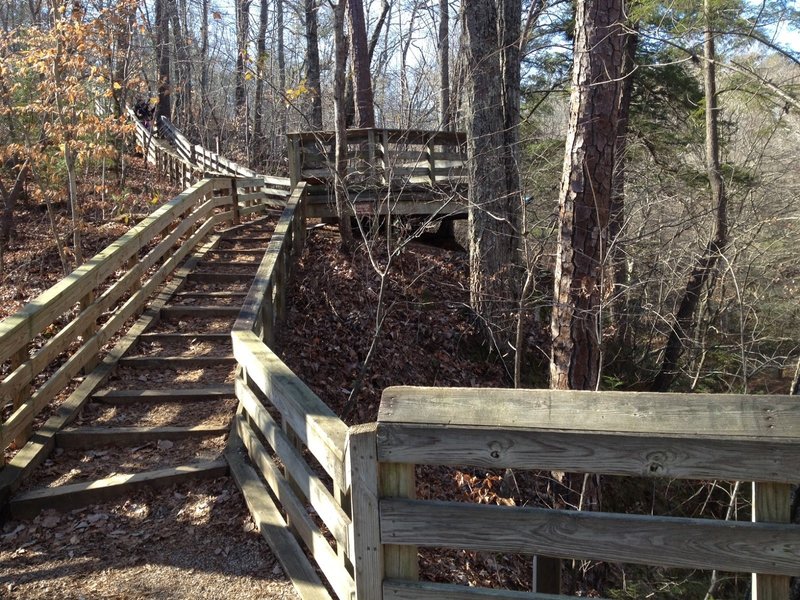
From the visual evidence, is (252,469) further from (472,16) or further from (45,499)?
(472,16)

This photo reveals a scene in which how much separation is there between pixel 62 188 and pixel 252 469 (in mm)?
11084

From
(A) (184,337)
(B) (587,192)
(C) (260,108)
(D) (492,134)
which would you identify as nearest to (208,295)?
(A) (184,337)

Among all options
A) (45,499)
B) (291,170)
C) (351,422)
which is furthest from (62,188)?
(45,499)

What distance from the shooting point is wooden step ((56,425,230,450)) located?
220 inches

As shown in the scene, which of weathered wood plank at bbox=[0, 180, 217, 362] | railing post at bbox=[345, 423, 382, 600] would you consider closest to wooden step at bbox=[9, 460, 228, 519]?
weathered wood plank at bbox=[0, 180, 217, 362]

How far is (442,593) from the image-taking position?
2588mm

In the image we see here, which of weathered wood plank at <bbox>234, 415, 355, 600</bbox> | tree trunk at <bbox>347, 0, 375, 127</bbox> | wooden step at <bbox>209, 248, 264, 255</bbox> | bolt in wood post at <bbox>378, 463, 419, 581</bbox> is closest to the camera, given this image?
bolt in wood post at <bbox>378, 463, 419, 581</bbox>

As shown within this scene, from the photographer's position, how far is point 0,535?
14.7 feet

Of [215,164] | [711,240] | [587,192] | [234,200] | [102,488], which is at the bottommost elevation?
[102,488]

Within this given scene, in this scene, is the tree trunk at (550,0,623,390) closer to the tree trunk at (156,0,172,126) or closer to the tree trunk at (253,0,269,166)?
the tree trunk at (156,0,172,126)

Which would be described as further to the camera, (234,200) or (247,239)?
(234,200)

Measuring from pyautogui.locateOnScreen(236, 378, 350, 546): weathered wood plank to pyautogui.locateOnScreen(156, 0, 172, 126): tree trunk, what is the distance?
636 inches

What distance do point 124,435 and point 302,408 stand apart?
2.92m

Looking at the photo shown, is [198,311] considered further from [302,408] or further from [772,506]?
[772,506]
